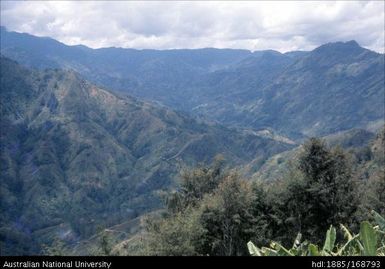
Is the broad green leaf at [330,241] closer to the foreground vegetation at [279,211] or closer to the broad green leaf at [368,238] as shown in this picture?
the broad green leaf at [368,238]

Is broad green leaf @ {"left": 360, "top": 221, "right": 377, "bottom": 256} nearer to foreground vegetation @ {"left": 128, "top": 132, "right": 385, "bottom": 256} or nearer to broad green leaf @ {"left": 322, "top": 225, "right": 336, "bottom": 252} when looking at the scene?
broad green leaf @ {"left": 322, "top": 225, "right": 336, "bottom": 252}

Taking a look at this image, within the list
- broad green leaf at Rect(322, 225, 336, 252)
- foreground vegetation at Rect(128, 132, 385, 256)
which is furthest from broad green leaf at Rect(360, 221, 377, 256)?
foreground vegetation at Rect(128, 132, 385, 256)

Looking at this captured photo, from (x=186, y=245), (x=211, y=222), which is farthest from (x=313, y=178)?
(x=186, y=245)

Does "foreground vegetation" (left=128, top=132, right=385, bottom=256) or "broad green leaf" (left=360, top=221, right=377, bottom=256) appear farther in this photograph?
"foreground vegetation" (left=128, top=132, right=385, bottom=256)

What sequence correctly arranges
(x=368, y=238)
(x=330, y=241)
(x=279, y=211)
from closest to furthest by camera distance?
(x=368, y=238) < (x=330, y=241) < (x=279, y=211)

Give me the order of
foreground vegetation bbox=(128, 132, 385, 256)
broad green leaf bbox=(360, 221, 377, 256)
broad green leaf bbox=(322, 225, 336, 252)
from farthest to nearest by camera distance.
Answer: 1. foreground vegetation bbox=(128, 132, 385, 256)
2. broad green leaf bbox=(322, 225, 336, 252)
3. broad green leaf bbox=(360, 221, 377, 256)

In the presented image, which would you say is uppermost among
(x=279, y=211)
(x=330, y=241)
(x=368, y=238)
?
(x=368, y=238)

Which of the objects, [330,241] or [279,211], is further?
[279,211]

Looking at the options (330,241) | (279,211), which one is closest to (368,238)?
(330,241)

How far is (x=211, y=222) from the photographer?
59.1m

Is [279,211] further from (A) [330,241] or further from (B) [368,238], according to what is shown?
(B) [368,238]
